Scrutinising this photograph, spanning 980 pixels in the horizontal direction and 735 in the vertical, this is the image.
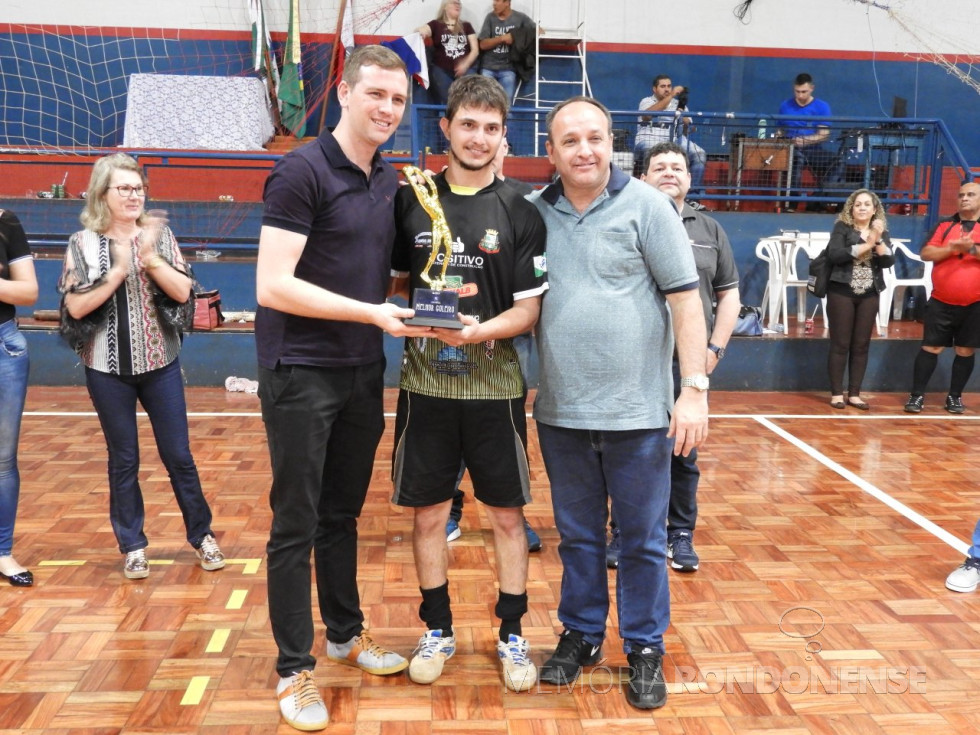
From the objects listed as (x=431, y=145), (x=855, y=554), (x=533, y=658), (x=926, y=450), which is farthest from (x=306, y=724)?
(x=431, y=145)

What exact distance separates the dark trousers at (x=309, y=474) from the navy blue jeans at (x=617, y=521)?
0.54 m

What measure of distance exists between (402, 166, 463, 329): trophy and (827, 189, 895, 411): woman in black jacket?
4.63m

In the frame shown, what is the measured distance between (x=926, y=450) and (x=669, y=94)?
5.19 meters

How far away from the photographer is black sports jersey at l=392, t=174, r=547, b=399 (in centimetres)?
247

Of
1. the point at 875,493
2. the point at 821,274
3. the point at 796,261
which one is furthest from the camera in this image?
the point at 796,261

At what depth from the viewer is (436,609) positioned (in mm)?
2750

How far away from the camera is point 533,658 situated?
2830 mm

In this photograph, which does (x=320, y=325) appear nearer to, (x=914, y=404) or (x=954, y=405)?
(x=914, y=404)

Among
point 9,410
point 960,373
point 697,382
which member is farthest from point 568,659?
point 960,373

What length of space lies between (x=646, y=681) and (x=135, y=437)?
206cm

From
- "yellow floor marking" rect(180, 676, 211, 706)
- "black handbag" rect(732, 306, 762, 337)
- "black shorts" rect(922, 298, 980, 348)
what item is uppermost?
"black shorts" rect(922, 298, 980, 348)

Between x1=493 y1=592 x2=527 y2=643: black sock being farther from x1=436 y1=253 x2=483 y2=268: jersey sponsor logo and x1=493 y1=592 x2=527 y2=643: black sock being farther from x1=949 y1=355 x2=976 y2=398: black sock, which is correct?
x1=949 y1=355 x2=976 y2=398: black sock

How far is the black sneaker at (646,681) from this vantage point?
256cm

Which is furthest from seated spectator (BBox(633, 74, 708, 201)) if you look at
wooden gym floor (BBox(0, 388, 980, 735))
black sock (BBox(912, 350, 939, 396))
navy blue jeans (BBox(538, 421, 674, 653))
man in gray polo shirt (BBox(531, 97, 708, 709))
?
navy blue jeans (BBox(538, 421, 674, 653))
